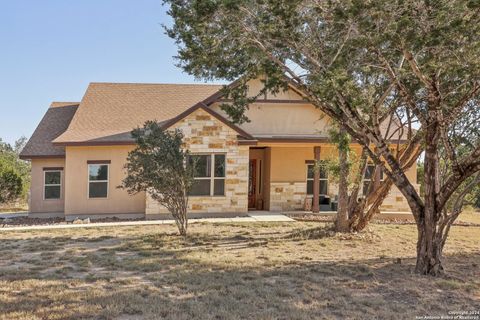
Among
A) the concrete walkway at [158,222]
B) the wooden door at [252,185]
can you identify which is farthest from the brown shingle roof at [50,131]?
the wooden door at [252,185]

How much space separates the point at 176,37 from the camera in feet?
28.2

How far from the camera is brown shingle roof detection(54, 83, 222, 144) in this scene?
16.9 meters

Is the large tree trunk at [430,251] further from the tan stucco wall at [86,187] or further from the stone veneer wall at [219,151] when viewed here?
the tan stucco wall at [86,187]

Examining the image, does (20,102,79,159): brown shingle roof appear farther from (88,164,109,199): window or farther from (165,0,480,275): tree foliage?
(165,0,480,275): tree foliage

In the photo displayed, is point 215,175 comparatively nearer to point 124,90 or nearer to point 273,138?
point 273,138

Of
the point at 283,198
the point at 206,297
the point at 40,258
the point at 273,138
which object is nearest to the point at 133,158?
the point at 40,258

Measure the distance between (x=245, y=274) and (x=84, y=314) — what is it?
3.16m

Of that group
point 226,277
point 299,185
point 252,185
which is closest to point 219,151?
point 252,185

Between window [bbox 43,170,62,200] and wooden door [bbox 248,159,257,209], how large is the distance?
27.5 ft

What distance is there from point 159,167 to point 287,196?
8443 millimetres

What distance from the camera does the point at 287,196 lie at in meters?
18.3

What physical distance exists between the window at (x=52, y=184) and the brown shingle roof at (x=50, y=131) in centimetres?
85

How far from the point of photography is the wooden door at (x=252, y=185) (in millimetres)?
19422

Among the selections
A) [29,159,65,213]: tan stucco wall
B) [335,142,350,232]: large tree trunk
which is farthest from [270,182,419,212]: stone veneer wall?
[29,159,65,213]: tan stucco wall
